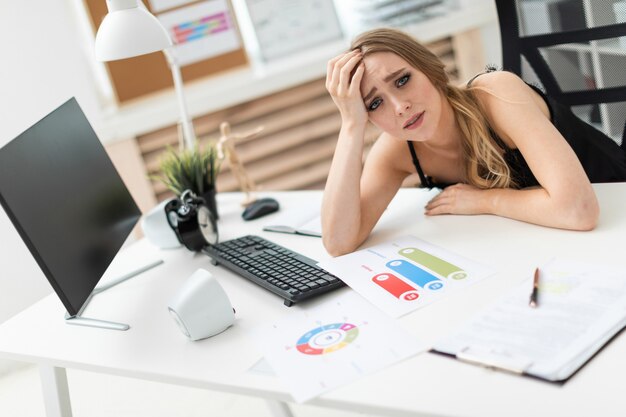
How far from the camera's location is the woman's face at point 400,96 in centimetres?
161

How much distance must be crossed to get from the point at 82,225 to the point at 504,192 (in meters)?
0.93

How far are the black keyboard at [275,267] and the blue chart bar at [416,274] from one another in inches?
4.6

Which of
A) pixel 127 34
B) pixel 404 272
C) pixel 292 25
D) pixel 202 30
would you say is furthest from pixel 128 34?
pixel 292 25

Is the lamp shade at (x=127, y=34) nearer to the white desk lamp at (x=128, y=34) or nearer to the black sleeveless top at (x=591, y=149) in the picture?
the white desk lamp at (x=128, y=34)

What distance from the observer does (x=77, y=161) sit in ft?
5.73

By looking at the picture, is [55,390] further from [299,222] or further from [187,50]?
[187,50]

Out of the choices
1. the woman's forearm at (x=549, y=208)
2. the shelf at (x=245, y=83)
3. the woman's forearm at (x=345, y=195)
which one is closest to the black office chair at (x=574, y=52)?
the woman's forearm at (x=549, y=208)

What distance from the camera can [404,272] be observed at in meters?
1.42

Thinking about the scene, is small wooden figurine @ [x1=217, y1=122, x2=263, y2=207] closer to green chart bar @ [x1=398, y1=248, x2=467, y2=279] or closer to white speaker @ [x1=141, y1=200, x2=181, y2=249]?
white speaker @ [x1=141, y1=200, x2=181, y2=249]

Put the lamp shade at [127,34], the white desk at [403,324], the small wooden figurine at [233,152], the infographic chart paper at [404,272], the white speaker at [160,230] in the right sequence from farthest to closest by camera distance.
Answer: the small wooden figurine at [233,152]
the white speaker at [160,230]
the lamp shade at [127,34]
the infographic chart paper at [404,272]
the white desk at [403,324]

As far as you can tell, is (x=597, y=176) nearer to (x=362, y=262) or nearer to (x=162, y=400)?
(x=362, y=262)

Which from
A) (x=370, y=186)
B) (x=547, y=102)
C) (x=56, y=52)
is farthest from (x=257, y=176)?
(x=547, y=102)

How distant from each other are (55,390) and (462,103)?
1.11 m

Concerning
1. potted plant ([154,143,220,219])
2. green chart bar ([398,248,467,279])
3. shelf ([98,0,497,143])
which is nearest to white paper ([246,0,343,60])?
shelf ([98,0,497,143])
